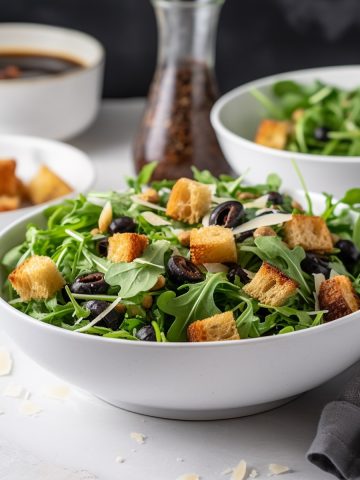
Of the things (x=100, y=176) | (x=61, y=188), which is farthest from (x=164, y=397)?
(x=100, y=176)

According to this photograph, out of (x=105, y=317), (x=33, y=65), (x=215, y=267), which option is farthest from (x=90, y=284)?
(x=33, y=65)

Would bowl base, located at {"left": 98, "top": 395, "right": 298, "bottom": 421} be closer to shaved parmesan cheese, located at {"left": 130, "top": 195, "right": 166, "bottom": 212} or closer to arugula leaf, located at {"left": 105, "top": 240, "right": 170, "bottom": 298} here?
arugula leaf, located at {"left": 105, "top": 240, "right": 170, "bottom": 298}

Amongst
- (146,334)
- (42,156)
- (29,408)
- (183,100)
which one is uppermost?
(146,334)

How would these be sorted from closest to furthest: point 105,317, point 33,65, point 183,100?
point 105,317 < point 183,100 < point 33,65

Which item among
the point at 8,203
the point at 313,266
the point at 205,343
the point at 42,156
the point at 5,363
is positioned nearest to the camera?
the point at 205,343

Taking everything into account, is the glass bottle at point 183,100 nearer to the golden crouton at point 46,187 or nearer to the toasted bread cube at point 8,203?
the golden crouton at point 46,187

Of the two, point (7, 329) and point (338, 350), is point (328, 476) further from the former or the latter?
point (7, 329)

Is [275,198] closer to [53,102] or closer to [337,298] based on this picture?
[337,298]
